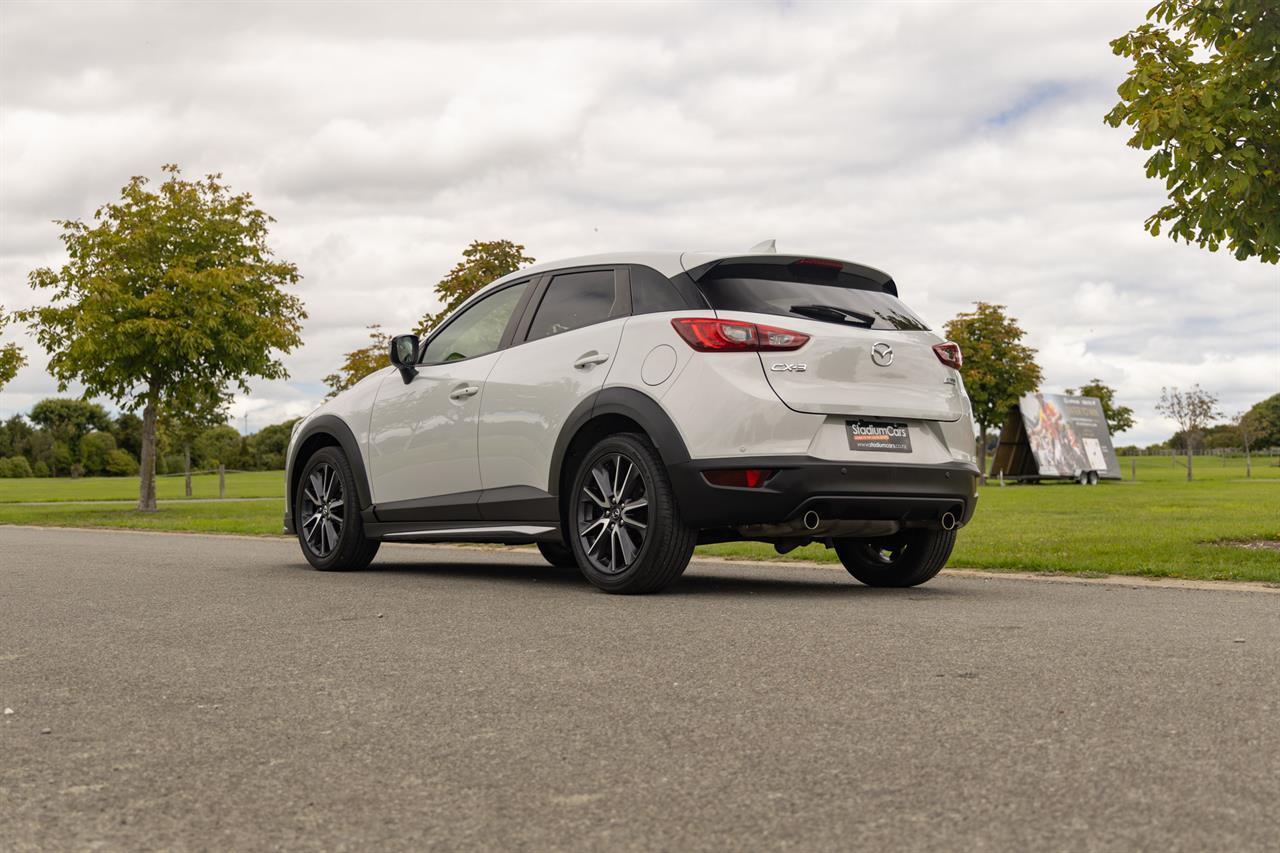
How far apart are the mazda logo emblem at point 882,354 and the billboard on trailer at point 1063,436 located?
43887 mm

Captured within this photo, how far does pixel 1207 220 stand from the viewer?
33.2 ft

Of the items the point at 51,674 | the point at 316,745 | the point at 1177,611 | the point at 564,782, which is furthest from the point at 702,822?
the point at 1177,611

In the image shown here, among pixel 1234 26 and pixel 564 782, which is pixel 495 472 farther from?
pixel 1234 26

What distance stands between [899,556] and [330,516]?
4028mm

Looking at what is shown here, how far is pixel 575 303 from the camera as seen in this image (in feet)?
26.0

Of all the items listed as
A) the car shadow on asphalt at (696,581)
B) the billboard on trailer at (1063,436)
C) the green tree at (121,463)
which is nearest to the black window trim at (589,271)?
the car shadow on asphalt at (696,581)

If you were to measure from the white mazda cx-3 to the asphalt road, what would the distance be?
1.78 ft

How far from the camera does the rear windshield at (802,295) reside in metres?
7.09

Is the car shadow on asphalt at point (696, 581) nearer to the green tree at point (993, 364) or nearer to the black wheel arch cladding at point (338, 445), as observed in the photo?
the black wheel arch cladding at point (338, 445)

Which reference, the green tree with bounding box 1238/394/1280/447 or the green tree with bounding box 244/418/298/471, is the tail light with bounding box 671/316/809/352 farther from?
the green tree with bounding box 1238/394/1280/447

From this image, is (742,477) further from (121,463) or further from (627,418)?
(121,463)

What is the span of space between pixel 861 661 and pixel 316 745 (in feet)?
6.67

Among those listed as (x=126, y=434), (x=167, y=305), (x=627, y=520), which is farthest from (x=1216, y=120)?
(x=126, y=434)

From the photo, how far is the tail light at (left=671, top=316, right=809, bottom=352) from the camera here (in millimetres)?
6848
